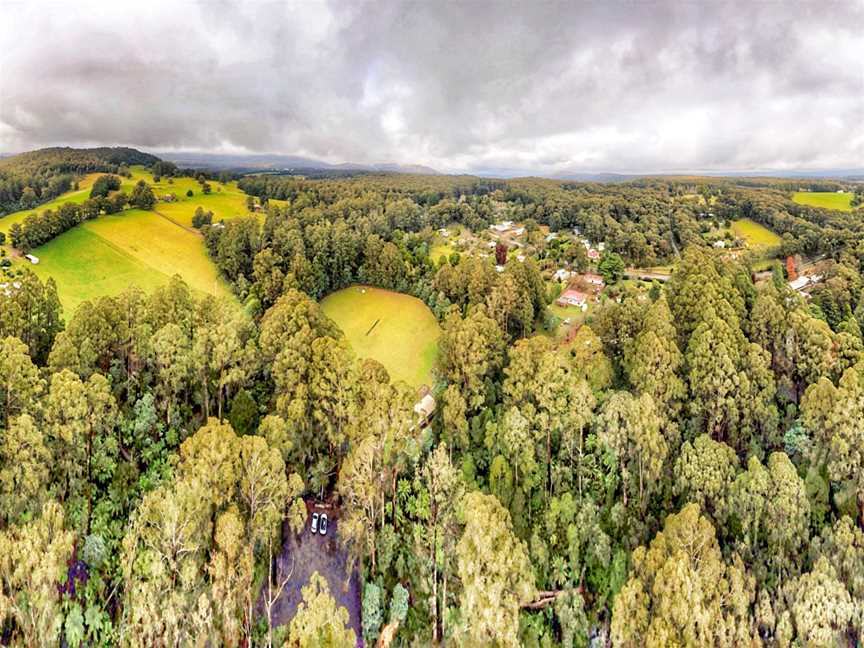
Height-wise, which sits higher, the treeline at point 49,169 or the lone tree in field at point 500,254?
the treeline at point 49,169

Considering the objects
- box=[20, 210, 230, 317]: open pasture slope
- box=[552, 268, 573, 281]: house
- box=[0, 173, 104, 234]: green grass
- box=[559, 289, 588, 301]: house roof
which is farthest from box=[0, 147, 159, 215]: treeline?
box=[552, 268, 573, 281]: house

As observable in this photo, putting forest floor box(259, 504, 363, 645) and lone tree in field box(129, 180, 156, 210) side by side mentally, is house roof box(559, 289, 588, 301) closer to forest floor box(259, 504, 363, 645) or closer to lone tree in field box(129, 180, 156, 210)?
forest floor box(259, 504, 363, 645)

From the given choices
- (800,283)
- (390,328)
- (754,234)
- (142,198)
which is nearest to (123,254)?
(142,198)

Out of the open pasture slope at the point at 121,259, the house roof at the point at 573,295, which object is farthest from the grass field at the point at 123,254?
the house roof at the point at 573,295

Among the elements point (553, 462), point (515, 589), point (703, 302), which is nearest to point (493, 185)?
point (703, 302)

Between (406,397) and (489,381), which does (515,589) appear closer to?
(406,397)

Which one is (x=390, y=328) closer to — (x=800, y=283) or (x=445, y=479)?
(x=445, y=479)

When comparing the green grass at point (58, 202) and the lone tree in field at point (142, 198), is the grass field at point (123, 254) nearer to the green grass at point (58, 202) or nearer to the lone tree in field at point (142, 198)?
the green grass at point (58, 202)
